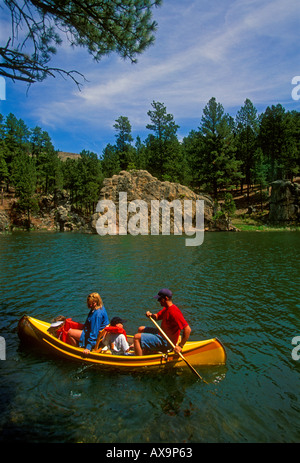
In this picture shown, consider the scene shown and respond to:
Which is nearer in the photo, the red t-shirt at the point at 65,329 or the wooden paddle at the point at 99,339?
the wooden paddle at the point at 99,339

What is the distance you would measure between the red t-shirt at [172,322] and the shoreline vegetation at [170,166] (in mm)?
45062

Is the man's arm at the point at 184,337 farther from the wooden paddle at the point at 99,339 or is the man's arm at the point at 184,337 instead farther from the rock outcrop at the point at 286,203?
the rock outcrop at the point at 286,203

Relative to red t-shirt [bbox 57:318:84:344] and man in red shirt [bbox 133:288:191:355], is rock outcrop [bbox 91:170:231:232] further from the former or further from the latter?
man in red shirt [bbox 133:288:191:355]

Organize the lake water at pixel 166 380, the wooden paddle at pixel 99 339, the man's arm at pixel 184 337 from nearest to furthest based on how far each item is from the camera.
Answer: the lake water at pixel 166 380 → the man's arm at pixel 184 337 → the wooden paddle at pixel 99 339

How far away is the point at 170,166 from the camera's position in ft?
201

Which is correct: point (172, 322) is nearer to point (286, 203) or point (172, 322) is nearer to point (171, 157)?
point (286, 203)

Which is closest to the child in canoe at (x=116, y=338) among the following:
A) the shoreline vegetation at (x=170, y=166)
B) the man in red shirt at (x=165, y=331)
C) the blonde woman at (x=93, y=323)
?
the blonde woman at (x=93, y=323)

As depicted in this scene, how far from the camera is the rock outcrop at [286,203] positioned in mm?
50844

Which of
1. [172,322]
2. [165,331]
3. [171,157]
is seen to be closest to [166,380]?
[165,331]

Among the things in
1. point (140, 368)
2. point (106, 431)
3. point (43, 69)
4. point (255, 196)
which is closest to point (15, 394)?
point (106, 431)

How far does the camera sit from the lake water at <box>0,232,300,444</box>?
551 centimetres

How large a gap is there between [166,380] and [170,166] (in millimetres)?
57237
